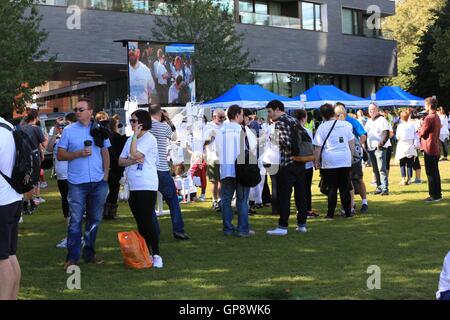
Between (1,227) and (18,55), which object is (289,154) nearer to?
(1,227)

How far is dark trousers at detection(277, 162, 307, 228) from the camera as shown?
1020 cm

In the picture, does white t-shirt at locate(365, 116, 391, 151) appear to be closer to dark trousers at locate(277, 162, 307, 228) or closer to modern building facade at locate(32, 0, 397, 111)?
dark trousers at locate(277, 162, 307, 228)

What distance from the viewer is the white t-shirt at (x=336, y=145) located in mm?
11336

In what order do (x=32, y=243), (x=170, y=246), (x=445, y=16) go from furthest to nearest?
(x=445, y=16), (x=32, y=243), (x=170, y=246)

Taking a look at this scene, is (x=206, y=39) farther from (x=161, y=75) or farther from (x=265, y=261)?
(x=265, y=261)

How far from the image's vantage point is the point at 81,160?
7992 mm

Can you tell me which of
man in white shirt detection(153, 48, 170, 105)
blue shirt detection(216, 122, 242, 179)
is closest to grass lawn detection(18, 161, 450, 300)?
blue shirt detection(216, 122, 242, 179)

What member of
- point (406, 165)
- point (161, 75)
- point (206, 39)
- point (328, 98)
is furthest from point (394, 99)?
point (406, 165)

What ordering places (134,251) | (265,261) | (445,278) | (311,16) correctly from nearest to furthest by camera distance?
(445,278), (134,251), (265,261), (311,16)

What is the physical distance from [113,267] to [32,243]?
259cm

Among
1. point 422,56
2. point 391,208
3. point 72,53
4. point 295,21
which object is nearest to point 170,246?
point 391,208

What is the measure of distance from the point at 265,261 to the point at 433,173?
6359 mm

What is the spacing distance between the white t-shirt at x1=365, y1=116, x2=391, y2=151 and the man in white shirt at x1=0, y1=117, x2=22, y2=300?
1087 cm
